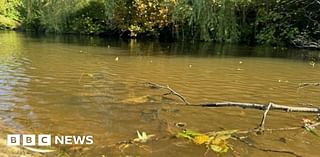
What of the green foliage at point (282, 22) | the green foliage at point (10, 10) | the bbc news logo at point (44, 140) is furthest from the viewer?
the green foliage at point (10, 10)

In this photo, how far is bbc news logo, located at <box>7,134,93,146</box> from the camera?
535 cm

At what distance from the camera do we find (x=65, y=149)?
520 cm

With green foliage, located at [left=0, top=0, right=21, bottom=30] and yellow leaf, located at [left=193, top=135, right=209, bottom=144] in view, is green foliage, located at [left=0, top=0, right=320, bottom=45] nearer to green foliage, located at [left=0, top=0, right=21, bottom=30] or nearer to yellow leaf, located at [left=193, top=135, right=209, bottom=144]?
green foliage, located at [left=0, top=0, right=21, bottom=30]

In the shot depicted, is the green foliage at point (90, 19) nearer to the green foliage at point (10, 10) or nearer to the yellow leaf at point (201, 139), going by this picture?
the green foliage at point (10, 10)

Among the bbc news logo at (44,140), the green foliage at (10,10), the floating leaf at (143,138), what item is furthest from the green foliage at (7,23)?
the floating leaf at (143,138)

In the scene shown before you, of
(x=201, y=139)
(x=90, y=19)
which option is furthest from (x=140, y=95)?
(x=90, y=19)

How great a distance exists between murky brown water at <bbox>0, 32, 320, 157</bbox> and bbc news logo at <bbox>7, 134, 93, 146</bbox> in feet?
0.61

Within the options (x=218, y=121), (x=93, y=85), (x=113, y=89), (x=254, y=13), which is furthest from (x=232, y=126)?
(x=254, y=13)

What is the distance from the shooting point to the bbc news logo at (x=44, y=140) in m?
5.35

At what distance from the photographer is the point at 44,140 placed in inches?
218

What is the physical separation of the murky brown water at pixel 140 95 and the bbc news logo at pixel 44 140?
0.19m

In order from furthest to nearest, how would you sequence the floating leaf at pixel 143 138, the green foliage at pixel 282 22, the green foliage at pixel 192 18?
1. the green foliage at pixel 192 18
2. the green foliage at pixel 282 22
3. the floating leaf at pixel 143 138

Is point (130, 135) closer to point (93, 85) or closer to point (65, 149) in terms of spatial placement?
point (65, 149)

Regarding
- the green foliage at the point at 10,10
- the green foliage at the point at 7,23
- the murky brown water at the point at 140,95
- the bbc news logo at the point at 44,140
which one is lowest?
the bbc news logo at the point at 44,140
